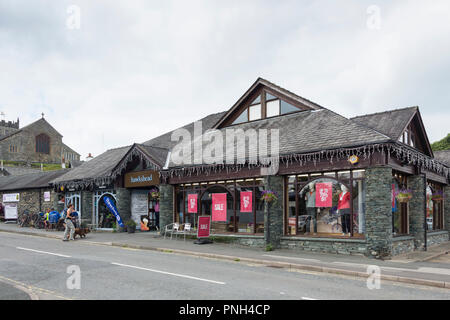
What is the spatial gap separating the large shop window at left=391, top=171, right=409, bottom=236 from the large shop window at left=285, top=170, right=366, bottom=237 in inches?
67.9

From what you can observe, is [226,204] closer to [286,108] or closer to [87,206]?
[286,108]

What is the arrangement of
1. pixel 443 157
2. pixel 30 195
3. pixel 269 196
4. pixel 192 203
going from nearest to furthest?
pixel 269 196 → pixel 192 203 → pixel 443 157 → pixel 30 195

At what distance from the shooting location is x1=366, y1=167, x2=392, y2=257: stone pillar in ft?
44.7

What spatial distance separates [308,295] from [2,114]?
13802 centimetres

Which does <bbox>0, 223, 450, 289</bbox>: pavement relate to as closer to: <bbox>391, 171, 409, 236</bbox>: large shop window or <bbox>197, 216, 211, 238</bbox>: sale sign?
<bbox>197, 216, 211, 238</bbox>: sale sign

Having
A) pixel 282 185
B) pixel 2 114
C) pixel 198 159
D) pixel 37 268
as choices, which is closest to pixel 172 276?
pixel 37 268

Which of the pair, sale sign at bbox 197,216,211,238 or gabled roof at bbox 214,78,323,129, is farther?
gabled roof at bbox 214,78,323,129

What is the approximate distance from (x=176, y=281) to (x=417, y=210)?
12.7 m

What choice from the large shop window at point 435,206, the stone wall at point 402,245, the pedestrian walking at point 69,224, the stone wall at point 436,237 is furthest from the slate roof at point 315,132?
the stone wall at point 436,237

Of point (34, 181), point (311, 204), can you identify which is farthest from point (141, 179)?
point (34, 181)

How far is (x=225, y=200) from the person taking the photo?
1864cm

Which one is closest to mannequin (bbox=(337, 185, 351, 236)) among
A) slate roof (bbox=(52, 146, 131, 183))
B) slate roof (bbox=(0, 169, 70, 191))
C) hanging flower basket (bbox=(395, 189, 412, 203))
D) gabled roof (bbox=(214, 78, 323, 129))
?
hanging flower basket (bbox=(395, 189, 412, 203))

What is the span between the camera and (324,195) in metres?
15.4

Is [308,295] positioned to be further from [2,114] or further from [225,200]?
[2,114]
